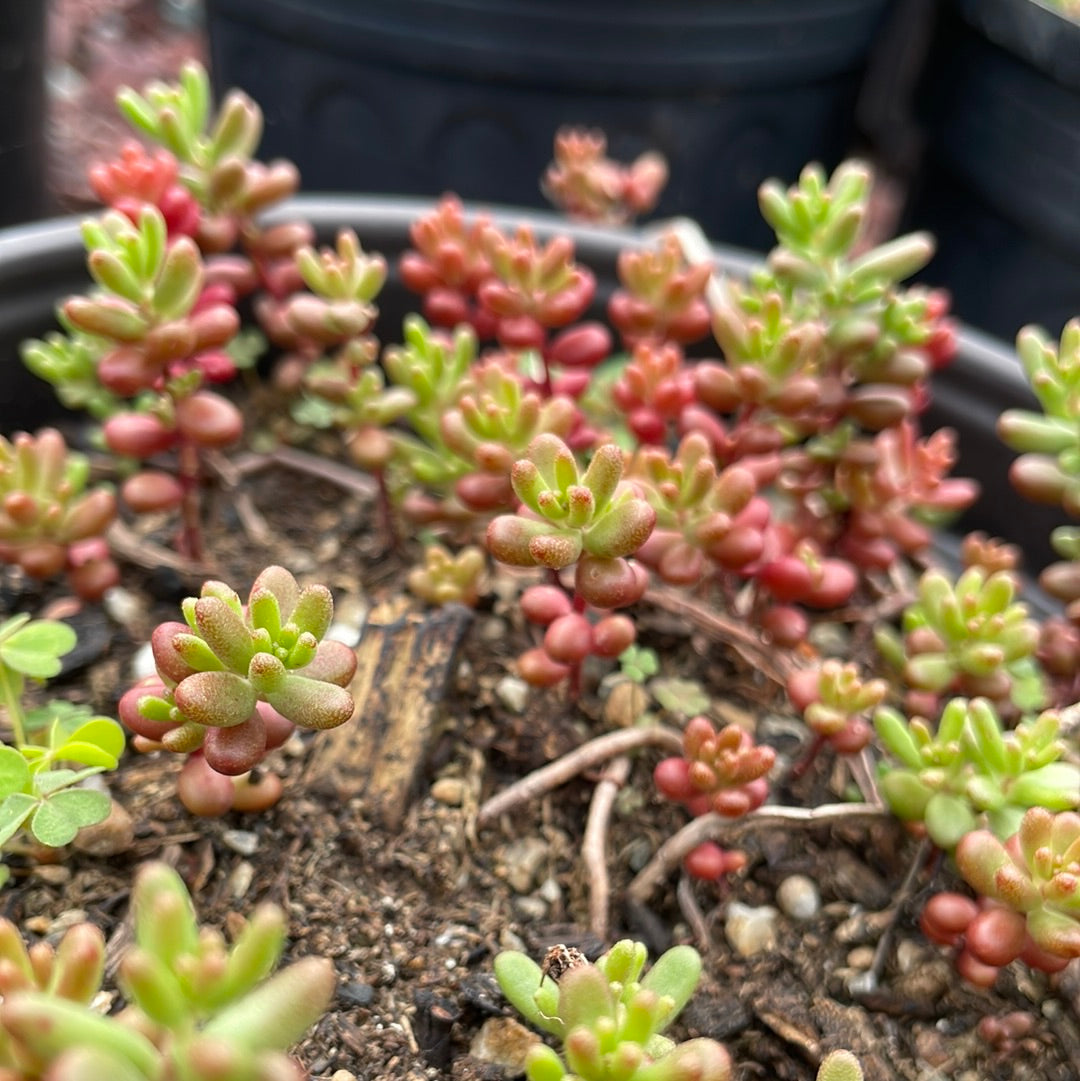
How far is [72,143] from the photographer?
3.29 m

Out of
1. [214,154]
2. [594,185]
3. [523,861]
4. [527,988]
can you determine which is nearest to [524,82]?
[594,185]

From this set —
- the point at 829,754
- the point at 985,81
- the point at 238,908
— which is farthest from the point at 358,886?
the point at 985,81

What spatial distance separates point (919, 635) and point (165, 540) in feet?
3.01

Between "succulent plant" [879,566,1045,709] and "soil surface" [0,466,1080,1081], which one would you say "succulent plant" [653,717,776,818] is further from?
"succulent plant" [879,566,1045,709]

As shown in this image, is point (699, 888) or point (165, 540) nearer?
point (699, 888)

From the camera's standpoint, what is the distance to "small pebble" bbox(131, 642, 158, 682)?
Answer: 1.25 metres

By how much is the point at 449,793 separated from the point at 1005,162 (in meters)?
1.75

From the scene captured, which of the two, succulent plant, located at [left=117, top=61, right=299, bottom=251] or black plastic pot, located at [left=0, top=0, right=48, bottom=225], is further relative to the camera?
black plastic pot, located at [left=0, top=0, right=48, bottom=225]

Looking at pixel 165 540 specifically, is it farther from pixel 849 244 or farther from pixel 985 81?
pixel 985 81

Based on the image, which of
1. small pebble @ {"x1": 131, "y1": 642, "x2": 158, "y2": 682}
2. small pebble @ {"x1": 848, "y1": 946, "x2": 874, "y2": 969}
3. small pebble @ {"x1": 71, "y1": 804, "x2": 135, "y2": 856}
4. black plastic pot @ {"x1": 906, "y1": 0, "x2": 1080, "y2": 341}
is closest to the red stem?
small pebble @ {"x1": 131, "y1": 642, "x2": 158, "y2": 682}

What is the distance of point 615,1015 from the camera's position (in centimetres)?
77

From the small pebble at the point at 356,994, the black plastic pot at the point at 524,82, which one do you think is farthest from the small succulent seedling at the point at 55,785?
the black plastic pot at the point at 524,82

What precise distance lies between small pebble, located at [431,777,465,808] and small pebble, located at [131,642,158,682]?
1.11 feet

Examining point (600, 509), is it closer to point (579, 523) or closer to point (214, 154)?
point (579, 523)
